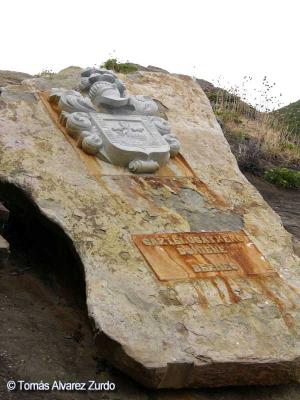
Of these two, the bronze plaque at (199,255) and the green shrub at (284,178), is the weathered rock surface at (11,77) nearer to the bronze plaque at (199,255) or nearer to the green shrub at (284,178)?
the green shrub at (284,178)

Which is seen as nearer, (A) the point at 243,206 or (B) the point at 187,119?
(A) the point at 243,206

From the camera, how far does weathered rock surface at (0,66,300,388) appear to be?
9.72ft

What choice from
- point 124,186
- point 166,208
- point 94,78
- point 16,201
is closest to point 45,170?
point 16,201

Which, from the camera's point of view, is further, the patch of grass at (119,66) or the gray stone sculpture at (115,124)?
the patch of grass at (119,66)

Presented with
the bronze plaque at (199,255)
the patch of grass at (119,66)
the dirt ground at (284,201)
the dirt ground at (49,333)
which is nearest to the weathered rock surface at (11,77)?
the patch of grass at (119,66)

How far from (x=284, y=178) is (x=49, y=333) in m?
4.50

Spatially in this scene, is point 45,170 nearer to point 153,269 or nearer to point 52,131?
point 52,131

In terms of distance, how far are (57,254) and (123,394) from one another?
1.14m

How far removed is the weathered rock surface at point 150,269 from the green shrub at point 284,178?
2.48m

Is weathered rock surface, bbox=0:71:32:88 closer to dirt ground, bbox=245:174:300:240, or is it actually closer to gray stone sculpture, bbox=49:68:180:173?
gray stone sculpture, bbox=49:68:180:173

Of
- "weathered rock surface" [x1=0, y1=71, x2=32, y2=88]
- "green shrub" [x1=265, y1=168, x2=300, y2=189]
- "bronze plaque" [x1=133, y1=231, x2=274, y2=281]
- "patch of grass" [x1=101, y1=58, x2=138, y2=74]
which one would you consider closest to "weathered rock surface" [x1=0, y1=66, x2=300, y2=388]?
"bronze plaque" [x1=133, y1=231, x2=274, y2=281]

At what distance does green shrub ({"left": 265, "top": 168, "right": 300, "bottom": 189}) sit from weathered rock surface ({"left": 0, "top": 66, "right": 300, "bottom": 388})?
8.13 feet

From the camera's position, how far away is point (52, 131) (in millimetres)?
4145

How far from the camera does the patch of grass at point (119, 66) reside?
904cm
